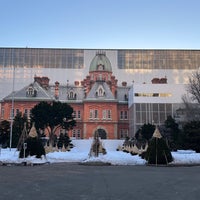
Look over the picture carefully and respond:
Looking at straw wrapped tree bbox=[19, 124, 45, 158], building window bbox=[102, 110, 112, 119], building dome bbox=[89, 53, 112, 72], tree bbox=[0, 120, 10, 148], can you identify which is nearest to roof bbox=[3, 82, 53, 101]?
building window bbox=[102, 110, 112, 119]

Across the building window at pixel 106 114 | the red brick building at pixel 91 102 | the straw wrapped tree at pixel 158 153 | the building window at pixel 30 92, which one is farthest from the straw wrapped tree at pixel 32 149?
the building window at pixel 30 92

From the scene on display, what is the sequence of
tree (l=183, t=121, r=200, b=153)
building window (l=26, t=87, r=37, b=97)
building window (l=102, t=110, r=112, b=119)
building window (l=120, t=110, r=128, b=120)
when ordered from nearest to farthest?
1. tree (l=183, t=121, r=200, b=153)
2. building window (l=102, t=110, r=112, b=119)
3. building window (l=26, t=87, r=37, b=97)
4. building window (l=120, t=110, r=128, b=120)

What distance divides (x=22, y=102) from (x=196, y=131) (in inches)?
1715

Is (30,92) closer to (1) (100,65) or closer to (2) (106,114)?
(2) (106,114)

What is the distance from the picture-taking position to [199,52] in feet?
335

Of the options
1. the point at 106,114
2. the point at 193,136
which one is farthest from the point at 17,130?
the point at 193,136

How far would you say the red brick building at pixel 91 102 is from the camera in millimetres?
65938

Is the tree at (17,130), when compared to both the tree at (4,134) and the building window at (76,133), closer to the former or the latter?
the tree at (4,134)

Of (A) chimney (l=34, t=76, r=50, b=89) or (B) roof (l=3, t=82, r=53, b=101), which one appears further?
(A) chimney (l=34, t=76, r=50, b=89)

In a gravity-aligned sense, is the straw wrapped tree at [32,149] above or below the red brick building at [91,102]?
below

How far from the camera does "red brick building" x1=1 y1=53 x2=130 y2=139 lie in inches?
2596

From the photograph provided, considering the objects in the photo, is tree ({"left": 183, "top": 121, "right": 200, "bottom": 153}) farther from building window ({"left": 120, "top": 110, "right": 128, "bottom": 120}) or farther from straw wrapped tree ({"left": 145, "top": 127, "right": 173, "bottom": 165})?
building window ({"left": 120, "top": 110, "right": 128, "bottom": 120})

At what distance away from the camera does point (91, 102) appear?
66.6 meters

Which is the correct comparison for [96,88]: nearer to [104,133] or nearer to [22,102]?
[104,133]
